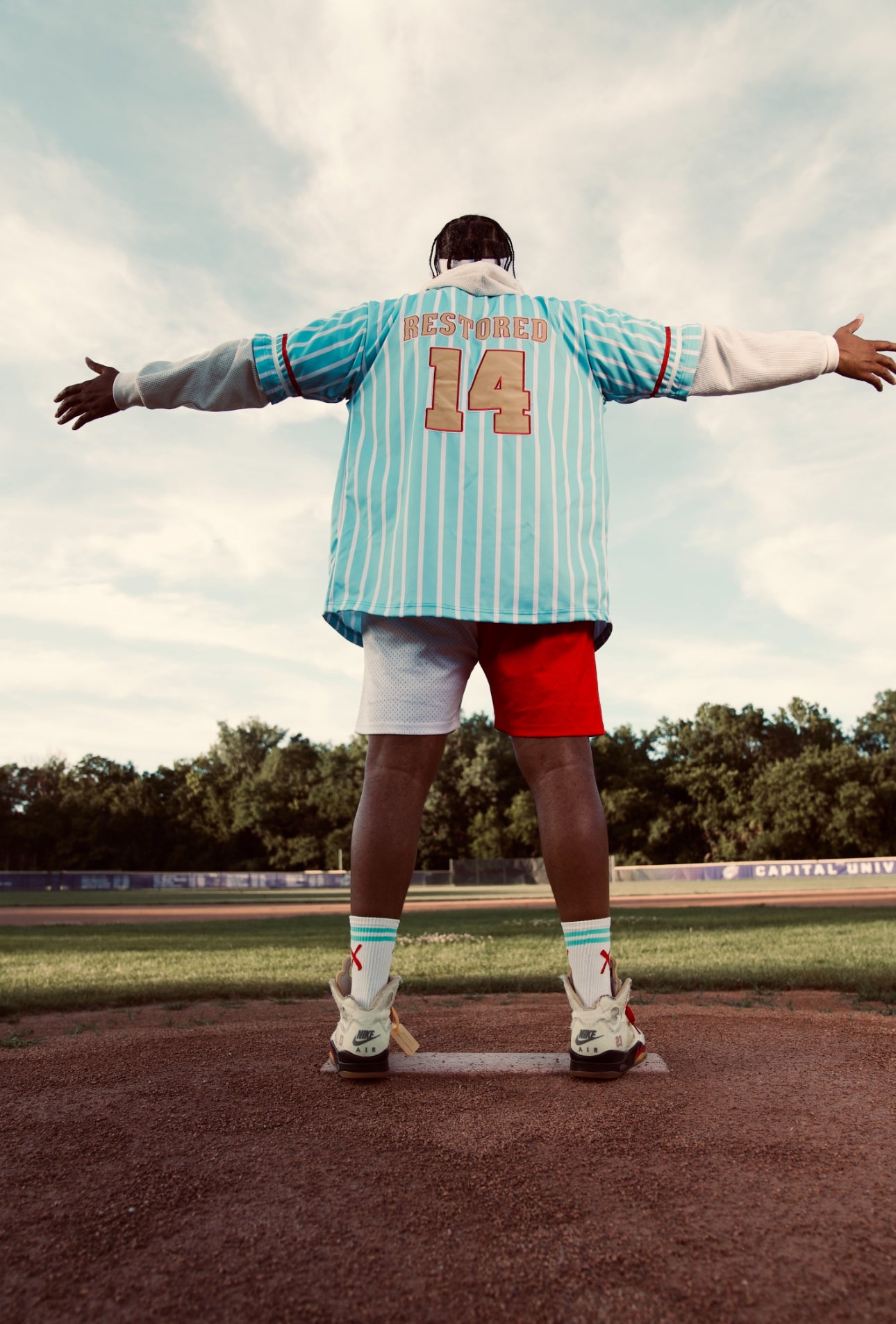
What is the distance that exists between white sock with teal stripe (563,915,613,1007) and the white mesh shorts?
56cm

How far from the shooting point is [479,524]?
2189 mm

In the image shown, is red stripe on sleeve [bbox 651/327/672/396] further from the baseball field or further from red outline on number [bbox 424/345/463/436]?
the baseball field

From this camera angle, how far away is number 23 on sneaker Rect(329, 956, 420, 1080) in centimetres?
204

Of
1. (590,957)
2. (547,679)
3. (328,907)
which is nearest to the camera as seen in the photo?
(590,957)

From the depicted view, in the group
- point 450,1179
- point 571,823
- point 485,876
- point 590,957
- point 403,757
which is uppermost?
point 403,757

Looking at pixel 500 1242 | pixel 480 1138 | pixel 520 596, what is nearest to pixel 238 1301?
Result: pixel 500 1242

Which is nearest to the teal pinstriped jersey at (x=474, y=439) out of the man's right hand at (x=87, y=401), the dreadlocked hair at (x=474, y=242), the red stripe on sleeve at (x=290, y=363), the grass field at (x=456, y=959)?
the red stripe on sleeve at (x=290, y=363)

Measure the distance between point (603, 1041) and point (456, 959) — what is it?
4.55 meters

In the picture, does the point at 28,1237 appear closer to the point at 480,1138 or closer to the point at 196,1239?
the point at 196,1239

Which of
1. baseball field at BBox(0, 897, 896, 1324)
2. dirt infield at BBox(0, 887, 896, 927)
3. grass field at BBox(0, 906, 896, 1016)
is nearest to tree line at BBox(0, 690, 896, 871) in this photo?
dirt infield at BBox(0, 887, 896, 927)

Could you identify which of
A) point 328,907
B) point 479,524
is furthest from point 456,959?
point 328,907

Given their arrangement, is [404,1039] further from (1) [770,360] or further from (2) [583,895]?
(1) [770,360]

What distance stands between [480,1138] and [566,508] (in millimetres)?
1372

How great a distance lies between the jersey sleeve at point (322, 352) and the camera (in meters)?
2.41
